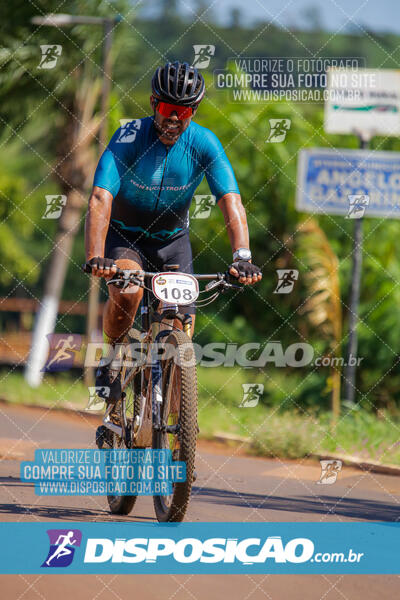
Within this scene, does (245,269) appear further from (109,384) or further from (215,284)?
(109,384)

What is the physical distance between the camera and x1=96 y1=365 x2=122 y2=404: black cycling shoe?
5.89 metres

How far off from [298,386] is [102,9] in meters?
7.94

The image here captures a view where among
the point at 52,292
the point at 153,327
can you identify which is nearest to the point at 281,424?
the point at 153,327

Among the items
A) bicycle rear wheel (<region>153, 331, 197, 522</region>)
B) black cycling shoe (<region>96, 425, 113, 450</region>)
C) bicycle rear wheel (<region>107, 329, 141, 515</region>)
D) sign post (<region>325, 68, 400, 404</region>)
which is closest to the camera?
bicycle rear wheel (<region>153, 331, 197, 522</region>)

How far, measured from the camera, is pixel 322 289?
12211 mm

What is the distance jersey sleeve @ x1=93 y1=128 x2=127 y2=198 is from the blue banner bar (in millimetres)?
2006

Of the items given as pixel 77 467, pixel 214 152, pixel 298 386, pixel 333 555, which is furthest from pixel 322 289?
pixel 333 555

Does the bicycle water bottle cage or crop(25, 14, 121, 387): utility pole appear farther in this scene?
crop(25, 14, 121, 387): utility pole

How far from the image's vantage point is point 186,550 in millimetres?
4773

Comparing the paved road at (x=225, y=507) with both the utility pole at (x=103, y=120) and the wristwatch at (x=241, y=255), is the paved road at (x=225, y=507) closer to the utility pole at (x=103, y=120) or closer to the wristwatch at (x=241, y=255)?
the wristwatch at (x=241, y=255)

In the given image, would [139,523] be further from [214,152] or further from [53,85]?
[53,85]

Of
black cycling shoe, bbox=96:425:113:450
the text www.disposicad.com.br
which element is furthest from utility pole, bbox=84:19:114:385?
the text www.disposicad.com.br

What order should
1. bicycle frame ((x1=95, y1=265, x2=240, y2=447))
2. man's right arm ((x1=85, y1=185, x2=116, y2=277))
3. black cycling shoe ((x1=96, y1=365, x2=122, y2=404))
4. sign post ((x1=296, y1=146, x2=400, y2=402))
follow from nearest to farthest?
bicycle frame ((x1=95, y1=265, x2=240, y2=447)) < man's right arm ((x1=85, y1=185, x2=116, y2=277)) < black cycling shoe ((x1=96, y1=365, x2=122, y2=404)) < sign post ((x1=296, y1=146, x2=400, y2=402))

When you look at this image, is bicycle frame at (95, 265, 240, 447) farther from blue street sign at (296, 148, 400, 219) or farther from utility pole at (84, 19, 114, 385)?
utility pole at (84, 19, 114, 385)
